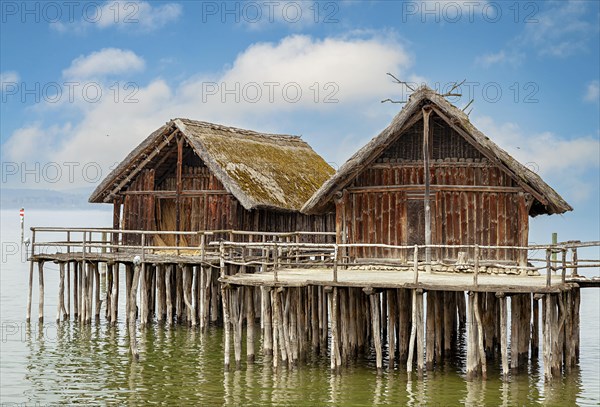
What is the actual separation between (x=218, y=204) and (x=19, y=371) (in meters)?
10.4

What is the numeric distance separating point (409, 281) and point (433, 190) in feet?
17.4

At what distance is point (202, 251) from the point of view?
Answer: 30312 mm

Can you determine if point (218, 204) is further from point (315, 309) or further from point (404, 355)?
point (404, 355)

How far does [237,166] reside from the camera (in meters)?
34.1

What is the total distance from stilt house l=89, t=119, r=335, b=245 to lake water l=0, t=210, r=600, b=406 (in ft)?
17.3

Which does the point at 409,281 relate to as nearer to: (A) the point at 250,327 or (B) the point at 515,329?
(B) the point at 515,329

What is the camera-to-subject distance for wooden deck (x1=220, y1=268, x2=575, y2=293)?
21391 mm

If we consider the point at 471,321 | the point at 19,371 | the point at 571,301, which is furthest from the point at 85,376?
the point at 571,301

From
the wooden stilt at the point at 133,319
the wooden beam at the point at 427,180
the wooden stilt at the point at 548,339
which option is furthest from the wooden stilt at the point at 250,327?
the wooden stilt at the point at 548,339

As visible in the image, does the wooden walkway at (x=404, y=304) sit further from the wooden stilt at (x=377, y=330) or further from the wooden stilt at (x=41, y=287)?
the wooden stilt at (x=41, y=287)

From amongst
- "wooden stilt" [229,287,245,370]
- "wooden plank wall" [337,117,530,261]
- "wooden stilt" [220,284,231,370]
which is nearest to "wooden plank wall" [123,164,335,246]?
"wooden plank wall" [337,117,530,261]

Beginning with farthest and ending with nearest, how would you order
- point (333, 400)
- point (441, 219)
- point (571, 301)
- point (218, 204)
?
point (218, 204) → point (441, 219) → point (571, 301) → point (333, 400)

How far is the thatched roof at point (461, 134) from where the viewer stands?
25750 mm

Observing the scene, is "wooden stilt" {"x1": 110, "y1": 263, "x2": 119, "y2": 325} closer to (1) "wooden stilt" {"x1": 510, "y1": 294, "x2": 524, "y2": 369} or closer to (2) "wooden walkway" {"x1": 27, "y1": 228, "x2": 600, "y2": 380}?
(2) "wooden walkway" {"x1": 27, "y1": 228, "x2": 600, "y2": 380}
